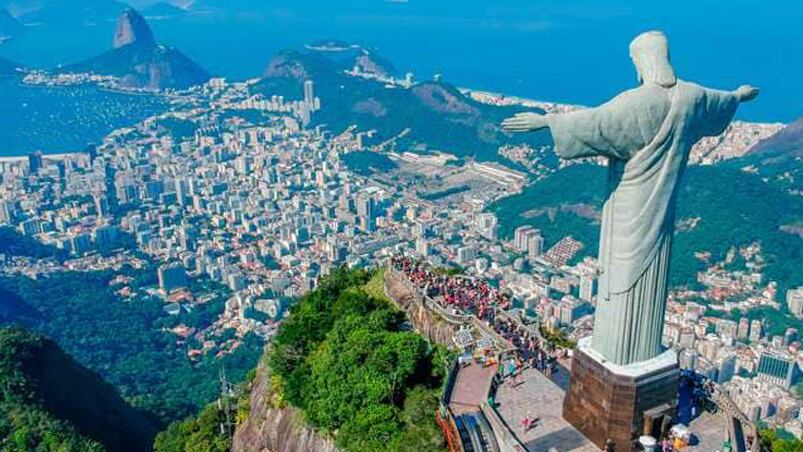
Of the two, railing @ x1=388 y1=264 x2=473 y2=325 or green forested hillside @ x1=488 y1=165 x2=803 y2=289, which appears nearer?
railing @ x1=388 y1=264 x2=473 y2=325

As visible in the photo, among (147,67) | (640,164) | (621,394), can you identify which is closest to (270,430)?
(621,394)

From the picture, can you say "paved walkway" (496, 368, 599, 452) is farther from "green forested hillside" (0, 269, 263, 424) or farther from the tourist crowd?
"green forested hillside" (0, 269, 263, 424)

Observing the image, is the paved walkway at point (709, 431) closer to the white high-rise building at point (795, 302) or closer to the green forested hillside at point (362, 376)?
the green forested hillside at point (362, 376)

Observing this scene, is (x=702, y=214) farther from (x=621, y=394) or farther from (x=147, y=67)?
(x=147, y=67)

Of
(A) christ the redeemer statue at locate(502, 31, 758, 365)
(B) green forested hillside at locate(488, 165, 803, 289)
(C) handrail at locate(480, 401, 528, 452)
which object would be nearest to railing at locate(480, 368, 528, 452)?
(C) handrail at locate(480, 401, 528, 452)

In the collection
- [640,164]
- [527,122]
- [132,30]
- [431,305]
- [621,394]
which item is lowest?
[431,305]

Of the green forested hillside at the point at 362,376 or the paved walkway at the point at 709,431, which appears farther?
the green forested hillside at the point at 362,376

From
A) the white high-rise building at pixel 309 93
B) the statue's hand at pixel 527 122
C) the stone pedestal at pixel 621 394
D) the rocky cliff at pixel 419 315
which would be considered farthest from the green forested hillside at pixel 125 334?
the white high-rise building at pixel 309 93
